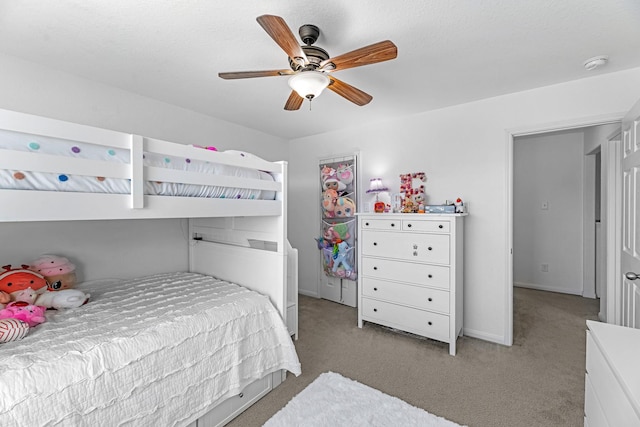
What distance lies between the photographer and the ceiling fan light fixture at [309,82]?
5.28 feet

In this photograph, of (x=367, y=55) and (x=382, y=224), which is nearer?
(x=367, y=55)

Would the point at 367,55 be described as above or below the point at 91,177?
above

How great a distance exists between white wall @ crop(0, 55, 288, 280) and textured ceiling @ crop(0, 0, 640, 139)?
12cm

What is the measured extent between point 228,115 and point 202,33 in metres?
1.53

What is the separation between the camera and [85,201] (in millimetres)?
1273

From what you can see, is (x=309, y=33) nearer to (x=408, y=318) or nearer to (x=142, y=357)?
(x=142, y=357)

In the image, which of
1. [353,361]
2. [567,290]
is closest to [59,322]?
[353,361]

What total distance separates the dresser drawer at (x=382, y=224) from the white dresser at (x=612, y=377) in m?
1.62

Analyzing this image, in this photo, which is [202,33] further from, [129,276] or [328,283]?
[328,283]

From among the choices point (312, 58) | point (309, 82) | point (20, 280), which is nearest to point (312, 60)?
point (312, 58)

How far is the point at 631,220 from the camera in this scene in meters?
1.85

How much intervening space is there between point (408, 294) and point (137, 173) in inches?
95.4

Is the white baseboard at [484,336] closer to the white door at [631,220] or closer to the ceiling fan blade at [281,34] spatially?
the white door at [631,220]

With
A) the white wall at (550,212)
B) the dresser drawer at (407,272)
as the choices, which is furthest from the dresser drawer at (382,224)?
the white wall at (550,212)
